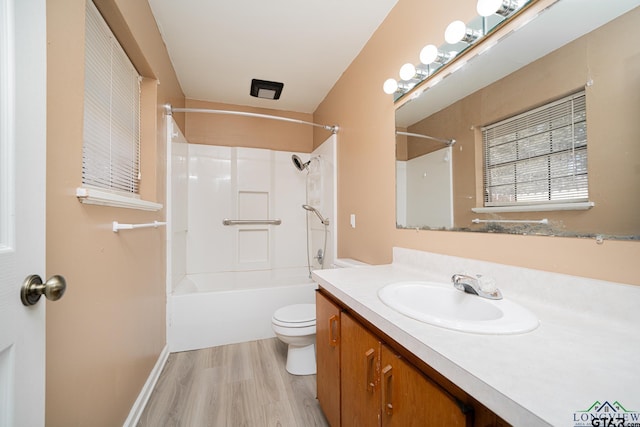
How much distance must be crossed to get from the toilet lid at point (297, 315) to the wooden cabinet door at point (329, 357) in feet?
1.35

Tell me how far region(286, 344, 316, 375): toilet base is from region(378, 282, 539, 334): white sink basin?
43.2 inches

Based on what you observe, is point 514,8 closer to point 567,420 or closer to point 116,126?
point 567,420

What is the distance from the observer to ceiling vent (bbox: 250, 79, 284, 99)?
2455 mm

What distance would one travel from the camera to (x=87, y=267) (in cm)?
92

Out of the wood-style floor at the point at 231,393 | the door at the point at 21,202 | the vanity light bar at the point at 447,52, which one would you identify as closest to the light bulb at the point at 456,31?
the vanity light bar at the point at 447,52

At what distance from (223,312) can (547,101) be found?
2372 millimetres

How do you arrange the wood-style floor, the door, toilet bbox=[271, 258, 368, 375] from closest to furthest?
the door → the wood-style floor → toilet bbox=[271, 258, 368, 375]

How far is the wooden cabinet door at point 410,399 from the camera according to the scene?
1.78 ft

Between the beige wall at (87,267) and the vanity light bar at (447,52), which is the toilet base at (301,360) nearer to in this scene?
the beige wall at (87,267)

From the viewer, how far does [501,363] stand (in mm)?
488

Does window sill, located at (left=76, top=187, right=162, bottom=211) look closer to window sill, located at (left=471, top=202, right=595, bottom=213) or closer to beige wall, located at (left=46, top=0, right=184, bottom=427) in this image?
beige wall, located at (left=46, top=0, right=184, bottom=427)

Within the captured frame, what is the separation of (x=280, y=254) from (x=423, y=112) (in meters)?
2.29

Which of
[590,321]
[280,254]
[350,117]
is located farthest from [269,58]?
[590,321]

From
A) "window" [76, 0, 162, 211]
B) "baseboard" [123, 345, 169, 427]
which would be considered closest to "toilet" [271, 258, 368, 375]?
"baseboard" [123, 345, 169, 427]
